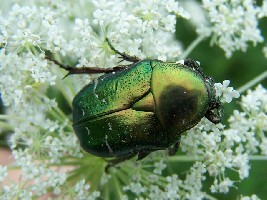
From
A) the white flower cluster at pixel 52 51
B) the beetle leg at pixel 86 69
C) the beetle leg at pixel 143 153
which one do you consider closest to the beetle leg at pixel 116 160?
the beetle leg at pixel 143 153

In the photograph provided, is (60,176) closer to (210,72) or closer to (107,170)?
(107,170)

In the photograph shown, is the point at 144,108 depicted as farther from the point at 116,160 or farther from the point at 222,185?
the point at 222,185

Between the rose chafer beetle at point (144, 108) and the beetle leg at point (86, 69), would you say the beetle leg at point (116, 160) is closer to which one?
the rose chafer beetle at point (144, 108)

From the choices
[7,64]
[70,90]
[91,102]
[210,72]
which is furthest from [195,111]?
[210,72]

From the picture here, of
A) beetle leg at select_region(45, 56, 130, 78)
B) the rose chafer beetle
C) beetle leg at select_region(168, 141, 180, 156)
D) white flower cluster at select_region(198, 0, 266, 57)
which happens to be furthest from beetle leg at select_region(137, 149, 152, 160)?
white flower cluster at select_region(198, 0, 266, 57)

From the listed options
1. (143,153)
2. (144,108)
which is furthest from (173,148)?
(144,108)
